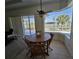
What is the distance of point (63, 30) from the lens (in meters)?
2.55

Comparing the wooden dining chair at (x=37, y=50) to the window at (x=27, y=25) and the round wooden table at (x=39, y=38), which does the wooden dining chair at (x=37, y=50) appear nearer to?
the round wooden table at (x=39, y=38)

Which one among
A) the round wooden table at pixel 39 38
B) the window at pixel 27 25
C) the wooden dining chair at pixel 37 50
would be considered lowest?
the wooden dining chair at pixel 37 50

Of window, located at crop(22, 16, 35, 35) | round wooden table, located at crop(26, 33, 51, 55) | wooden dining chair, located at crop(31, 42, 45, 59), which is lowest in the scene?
wooden dining chair, located at crop(31, 42, 45, 59)

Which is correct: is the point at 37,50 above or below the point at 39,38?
below

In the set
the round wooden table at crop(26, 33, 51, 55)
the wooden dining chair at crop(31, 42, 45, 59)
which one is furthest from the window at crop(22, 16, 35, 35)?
the wooden dining chair at crop(31, 42, 45, 59)

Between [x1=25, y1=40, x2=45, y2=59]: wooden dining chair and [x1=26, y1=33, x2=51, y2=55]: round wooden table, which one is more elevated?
[x1=26, y1=33, x2=51, y2=55]: round wooden table

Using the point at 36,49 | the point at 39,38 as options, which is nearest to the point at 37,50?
the point at 36,49

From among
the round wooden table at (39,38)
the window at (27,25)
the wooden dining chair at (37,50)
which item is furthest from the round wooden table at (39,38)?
the window at (27,25)

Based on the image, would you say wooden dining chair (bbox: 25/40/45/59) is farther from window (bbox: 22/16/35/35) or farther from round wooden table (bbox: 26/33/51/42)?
window (bbox: 22/16/35/35)

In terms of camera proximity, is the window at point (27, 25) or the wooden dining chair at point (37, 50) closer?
the window at point (27, 25)

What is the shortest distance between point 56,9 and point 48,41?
96cm

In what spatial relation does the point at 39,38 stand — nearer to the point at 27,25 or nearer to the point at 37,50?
the point at 37,50
